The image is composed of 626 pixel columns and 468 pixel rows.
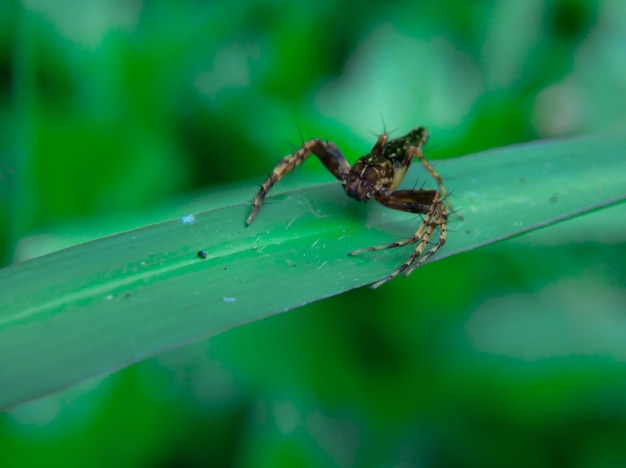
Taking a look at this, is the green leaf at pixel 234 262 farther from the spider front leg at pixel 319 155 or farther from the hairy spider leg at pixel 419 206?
the spider front leg at pixel 319 155

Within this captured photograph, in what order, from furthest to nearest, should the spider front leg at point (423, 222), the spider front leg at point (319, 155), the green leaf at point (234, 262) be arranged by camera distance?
1. the spider front leg at point (319, 155)
2. the spider front leg at point (423, 222)
3. the green leaf at point (234, 262)

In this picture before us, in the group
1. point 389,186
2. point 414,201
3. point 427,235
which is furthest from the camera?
point 389,186

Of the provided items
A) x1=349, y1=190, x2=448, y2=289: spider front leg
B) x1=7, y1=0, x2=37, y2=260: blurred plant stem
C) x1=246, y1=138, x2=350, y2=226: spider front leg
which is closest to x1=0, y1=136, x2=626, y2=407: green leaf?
x1=349, y1=190, x2=448, y2=289: spider front leg

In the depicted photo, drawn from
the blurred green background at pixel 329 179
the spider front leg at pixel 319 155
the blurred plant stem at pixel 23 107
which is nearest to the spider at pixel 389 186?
the spider front leg at pixel 319 155

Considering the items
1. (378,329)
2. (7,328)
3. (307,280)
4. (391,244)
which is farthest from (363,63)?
(7,328)

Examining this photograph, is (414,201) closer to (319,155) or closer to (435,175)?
(435,175)

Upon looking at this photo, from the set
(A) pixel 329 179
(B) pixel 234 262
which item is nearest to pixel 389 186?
(A) pixel 329 179
